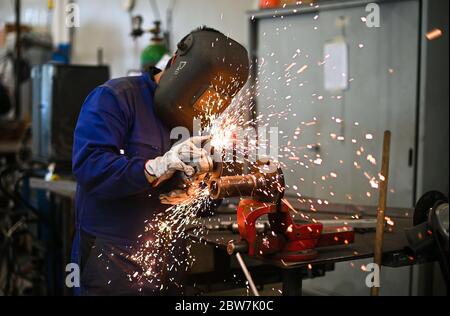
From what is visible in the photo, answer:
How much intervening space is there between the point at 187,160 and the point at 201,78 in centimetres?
31

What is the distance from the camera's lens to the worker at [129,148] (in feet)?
6.14

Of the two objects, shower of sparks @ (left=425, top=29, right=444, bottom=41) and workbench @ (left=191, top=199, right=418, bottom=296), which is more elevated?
shower of sparks @ (left=425, top=29, right=444, bottom=41)

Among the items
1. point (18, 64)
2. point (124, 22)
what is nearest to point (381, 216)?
point (124, 22)

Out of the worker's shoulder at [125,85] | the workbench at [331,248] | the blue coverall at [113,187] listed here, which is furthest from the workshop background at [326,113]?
the worker's shoulder at [125,85]

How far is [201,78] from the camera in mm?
1920

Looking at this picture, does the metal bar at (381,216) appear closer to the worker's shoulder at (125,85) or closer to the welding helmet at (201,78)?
the welding helmet at (201,78)

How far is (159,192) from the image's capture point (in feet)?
6.61

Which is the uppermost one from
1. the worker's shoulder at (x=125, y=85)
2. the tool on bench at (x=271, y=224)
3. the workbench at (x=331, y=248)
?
the worker's shoulder at (x=125, y=85)

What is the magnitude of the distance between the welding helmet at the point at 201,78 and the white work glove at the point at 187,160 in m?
0.20

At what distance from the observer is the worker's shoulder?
77.9 inches

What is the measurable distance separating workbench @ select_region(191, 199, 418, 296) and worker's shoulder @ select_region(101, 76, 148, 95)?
58cm

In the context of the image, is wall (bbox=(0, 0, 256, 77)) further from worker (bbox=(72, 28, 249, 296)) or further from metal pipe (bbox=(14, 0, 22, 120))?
worker (bbox=(72, 28, 249, 296))

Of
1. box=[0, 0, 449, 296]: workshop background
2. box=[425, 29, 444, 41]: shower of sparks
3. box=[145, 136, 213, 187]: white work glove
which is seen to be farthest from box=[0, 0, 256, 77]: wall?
box=[145, 136, 213, 187]: white work glove

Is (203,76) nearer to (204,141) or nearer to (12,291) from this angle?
(204,141)
